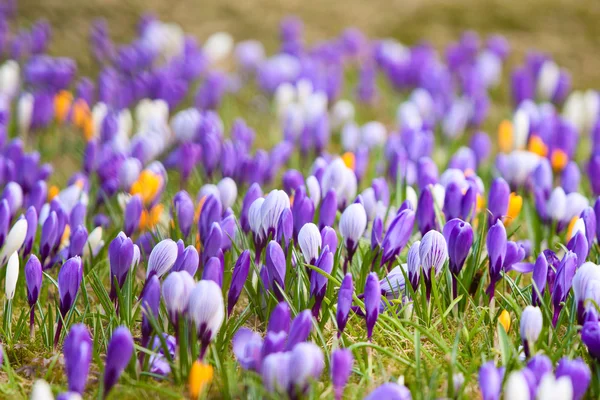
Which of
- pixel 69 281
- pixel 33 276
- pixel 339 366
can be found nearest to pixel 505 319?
pixel 339 366

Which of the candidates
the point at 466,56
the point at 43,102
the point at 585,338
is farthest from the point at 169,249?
the point at 466,56

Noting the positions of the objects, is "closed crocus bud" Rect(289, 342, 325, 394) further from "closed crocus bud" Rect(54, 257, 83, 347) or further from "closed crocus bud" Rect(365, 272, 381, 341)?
"closed crocus bud" Rect(54, 257, 83, 347)

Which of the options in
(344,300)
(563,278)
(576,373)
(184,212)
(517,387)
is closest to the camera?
(517,387)

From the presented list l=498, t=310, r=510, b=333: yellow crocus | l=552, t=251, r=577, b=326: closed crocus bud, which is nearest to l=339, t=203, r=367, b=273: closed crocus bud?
l=498, t=310, r=510, b=333: yellow crocus

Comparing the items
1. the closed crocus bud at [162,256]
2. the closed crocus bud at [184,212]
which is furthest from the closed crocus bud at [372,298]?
the closed crocus bud at [184,212]

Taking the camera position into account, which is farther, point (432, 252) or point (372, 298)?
point (432, 252)

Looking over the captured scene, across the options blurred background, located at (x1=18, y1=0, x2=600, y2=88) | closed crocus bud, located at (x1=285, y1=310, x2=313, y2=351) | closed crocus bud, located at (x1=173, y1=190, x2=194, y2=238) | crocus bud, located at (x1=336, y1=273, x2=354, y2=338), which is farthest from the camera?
blurred background, located at (x1=18, y1=0, x2=600, y2=88)

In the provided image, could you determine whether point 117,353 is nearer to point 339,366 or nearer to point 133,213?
point 339,366

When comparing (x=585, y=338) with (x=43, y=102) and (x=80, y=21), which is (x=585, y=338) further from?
(x=80, y=21)
